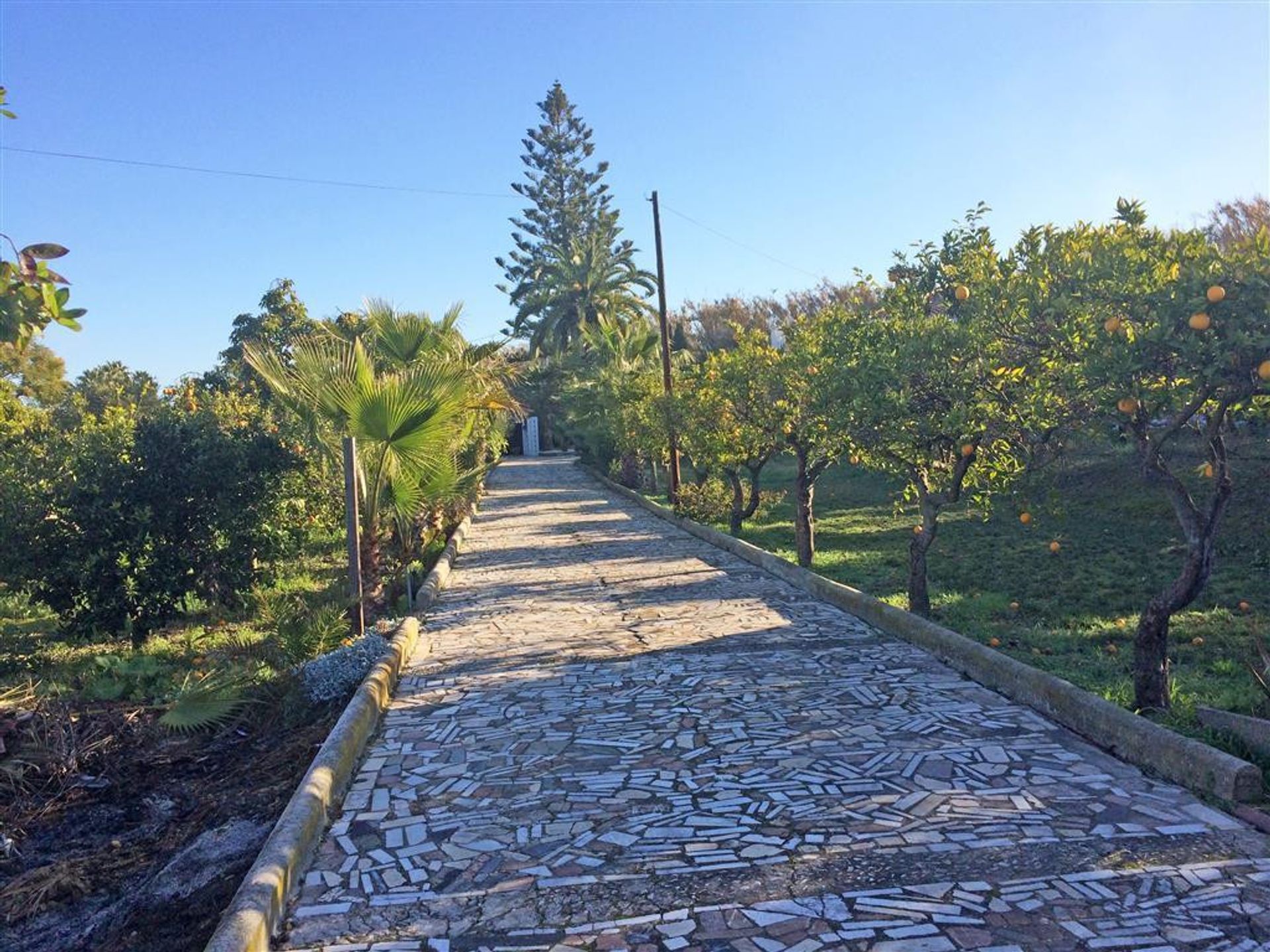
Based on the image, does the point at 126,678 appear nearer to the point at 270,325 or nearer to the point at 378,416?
the point at 378,416

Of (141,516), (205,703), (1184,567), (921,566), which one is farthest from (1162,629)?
(141,516)

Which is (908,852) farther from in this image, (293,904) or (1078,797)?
(293,904)

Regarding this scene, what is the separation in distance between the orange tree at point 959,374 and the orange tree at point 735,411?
3411mm

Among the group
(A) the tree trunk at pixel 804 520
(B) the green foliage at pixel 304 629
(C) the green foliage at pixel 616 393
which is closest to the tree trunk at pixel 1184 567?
(B) the green foliage at pixel 304 629

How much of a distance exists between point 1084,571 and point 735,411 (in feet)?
18.3

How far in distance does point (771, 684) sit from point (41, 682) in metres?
5.83

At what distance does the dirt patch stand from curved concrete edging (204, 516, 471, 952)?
32 cm

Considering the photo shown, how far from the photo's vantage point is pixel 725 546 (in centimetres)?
1579

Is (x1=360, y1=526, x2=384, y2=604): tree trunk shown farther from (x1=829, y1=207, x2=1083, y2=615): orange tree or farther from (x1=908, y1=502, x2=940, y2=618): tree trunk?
(x1=908, y1=502, x2=940, y2=618): tree trunk

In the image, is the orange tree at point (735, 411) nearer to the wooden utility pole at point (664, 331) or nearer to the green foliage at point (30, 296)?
the wooden utility pole at point (664, 331)

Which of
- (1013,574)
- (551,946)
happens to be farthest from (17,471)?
(1013,574)

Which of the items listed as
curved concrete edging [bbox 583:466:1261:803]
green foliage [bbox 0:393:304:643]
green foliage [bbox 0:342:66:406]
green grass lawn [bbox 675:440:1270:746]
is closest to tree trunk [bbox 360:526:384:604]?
green foliage [bbox 0:393:304:643]

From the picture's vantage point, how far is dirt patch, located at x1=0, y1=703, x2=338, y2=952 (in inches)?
167

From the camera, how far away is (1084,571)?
11.9m
